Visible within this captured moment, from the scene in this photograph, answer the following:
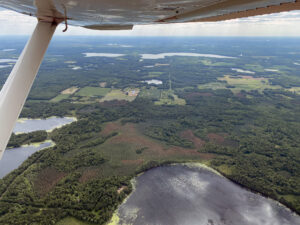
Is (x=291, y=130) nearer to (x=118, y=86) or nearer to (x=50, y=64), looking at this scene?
(x=118, y=86)

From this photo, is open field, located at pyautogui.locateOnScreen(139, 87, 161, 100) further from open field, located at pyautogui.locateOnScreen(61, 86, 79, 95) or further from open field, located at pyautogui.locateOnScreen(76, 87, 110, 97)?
open field, located at pyautogui.locateOnScreen(61, 86, 79, 95)

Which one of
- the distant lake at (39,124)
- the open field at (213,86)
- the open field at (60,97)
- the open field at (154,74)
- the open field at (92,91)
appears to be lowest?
the distant lake at (39,124)

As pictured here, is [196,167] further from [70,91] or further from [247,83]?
[247,83]

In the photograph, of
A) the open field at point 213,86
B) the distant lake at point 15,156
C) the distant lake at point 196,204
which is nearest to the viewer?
the distant lake at point 196,204

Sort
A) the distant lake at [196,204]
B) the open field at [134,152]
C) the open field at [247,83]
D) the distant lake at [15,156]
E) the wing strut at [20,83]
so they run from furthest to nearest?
the open field at [247,83] < the open field at [134,152] < the distant lake at [15,156] < the distant lake at [196,204] < the wing strut at [20,83]

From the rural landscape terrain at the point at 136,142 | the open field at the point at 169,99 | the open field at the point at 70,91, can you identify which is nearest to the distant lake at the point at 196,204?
the rural landscape terrain at the point at 136,142

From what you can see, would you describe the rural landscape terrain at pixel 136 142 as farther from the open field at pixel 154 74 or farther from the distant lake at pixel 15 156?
the open field at pixel 154 74
